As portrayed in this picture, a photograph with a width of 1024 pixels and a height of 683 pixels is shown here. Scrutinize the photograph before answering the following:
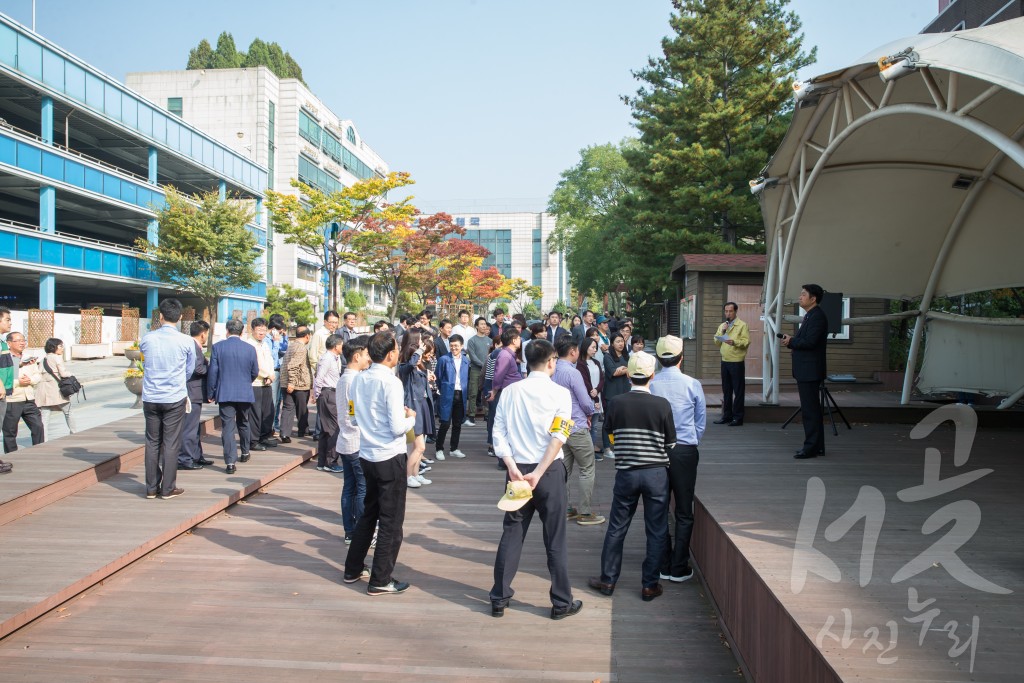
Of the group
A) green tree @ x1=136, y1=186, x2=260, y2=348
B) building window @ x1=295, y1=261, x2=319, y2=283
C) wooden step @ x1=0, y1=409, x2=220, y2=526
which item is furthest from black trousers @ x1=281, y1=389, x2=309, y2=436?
building window @ x1=295, y1=261, x2=319, y2=283

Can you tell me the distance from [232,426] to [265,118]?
1917 inches

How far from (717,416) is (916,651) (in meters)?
9.21

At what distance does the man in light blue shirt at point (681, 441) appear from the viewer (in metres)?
5.57

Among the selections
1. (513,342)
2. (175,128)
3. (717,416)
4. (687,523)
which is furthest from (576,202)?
(687,523)

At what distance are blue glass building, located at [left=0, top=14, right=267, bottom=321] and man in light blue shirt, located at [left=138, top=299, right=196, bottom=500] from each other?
82.2 ft

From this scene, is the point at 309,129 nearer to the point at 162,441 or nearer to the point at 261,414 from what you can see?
the point at 261,414

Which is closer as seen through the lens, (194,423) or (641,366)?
(641,366)

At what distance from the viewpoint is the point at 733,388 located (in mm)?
11414

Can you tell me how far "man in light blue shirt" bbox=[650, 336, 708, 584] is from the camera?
5.57 meters

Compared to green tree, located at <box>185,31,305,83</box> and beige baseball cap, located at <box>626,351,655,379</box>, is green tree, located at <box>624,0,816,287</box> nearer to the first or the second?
beige baseball cap, located at <box>626,351,655,379</box>

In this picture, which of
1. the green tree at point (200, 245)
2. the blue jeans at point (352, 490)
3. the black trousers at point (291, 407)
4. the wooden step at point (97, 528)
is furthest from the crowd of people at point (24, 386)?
the green tree at point (200, 245)

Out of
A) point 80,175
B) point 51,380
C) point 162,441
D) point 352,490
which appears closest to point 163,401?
point 162,441

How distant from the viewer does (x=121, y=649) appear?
4.57m

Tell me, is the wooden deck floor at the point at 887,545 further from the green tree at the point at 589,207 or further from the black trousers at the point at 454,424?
the green tree at the point at 589,207
